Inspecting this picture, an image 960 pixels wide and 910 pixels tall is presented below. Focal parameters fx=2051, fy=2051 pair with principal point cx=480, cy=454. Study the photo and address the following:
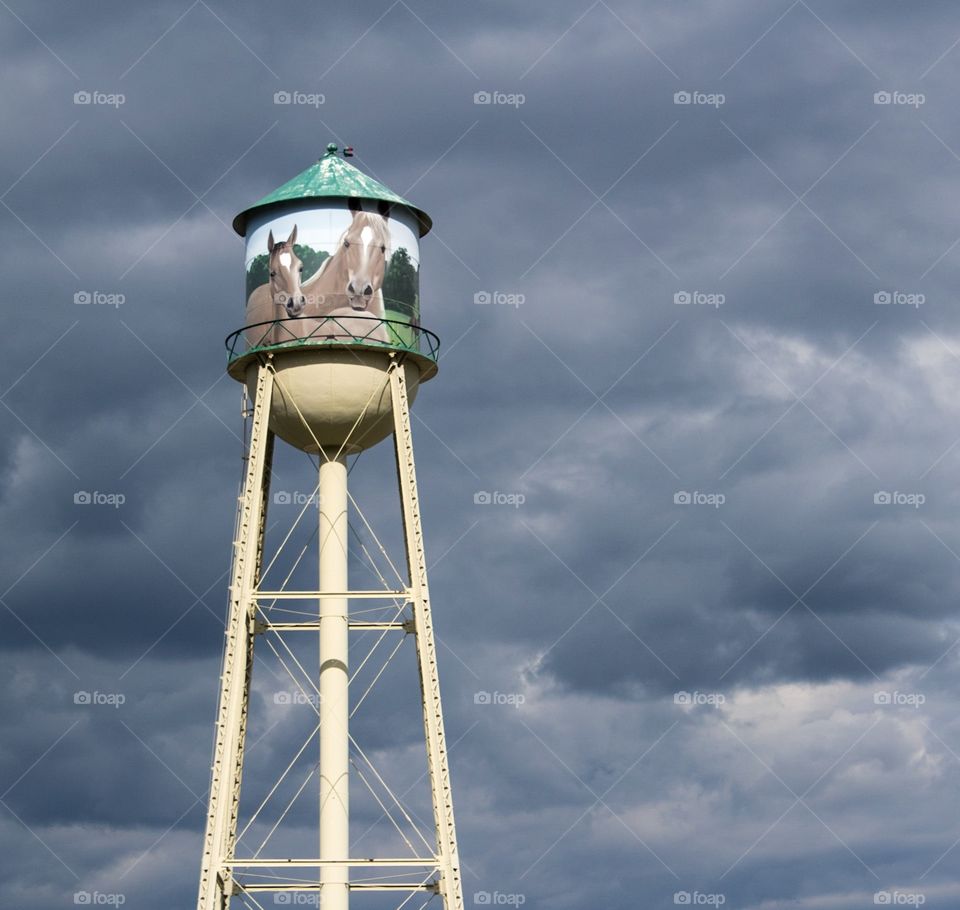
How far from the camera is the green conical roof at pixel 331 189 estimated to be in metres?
46.4

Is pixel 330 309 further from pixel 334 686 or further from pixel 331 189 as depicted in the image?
pixel 334 686

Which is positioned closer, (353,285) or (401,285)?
(353,285)

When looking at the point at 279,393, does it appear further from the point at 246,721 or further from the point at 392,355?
the point at 246,721

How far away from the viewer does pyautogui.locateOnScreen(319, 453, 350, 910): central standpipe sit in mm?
44875

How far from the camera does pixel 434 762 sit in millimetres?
44406

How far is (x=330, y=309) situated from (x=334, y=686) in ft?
27.7

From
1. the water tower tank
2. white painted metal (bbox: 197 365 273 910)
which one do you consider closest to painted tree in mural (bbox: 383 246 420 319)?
the water tower tank

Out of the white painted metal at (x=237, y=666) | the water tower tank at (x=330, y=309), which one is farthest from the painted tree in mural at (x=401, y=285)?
the white painted metal at (x=237, y=666)

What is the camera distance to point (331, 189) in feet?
152

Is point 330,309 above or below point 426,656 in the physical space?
above

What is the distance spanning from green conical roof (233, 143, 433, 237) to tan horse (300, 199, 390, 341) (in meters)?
0.49

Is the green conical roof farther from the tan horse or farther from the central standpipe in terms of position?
the central standpipe

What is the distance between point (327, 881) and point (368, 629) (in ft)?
18.9

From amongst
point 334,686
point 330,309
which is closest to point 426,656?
point 334,686
